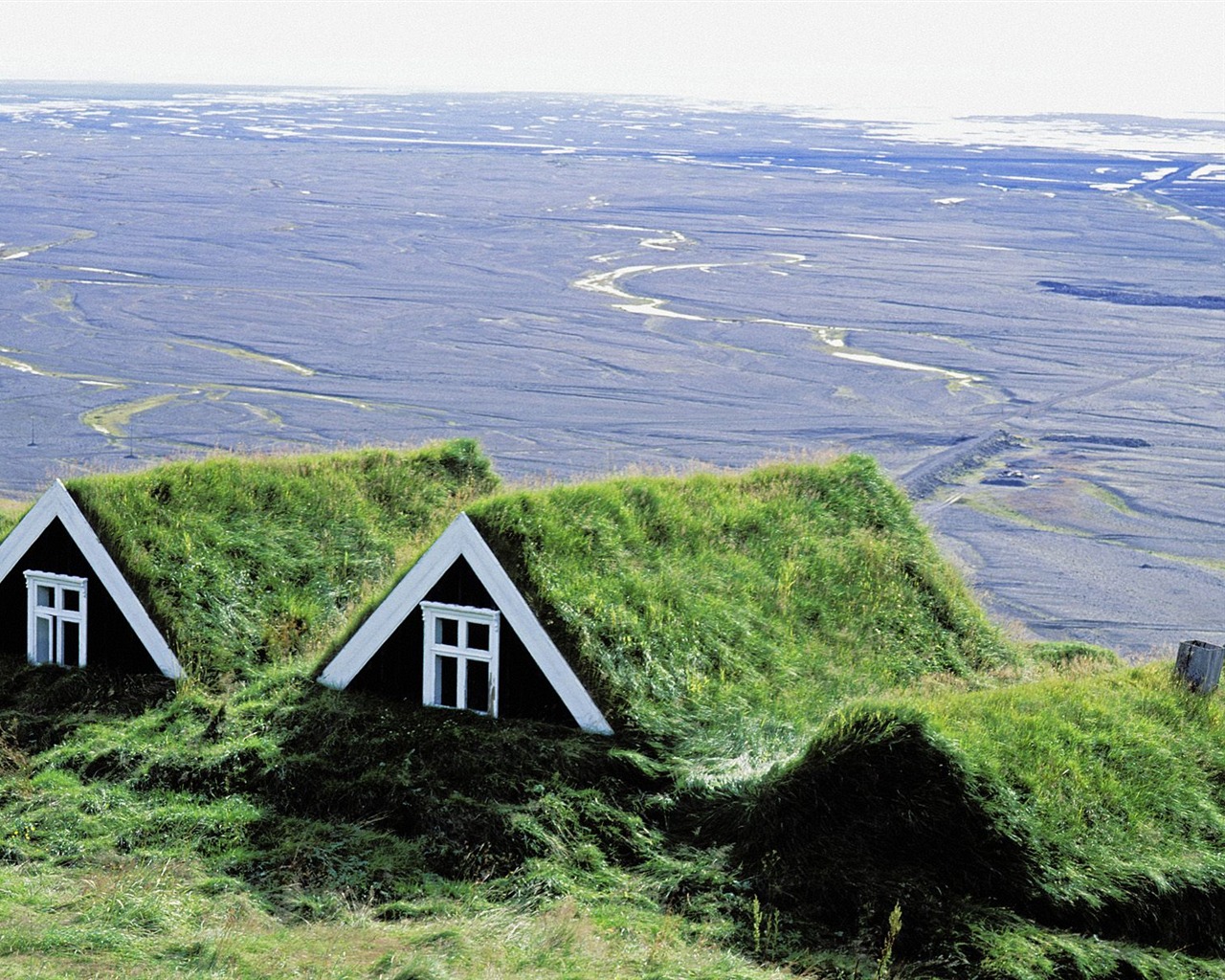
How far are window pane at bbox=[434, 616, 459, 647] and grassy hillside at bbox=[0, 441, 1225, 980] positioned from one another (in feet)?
2.86

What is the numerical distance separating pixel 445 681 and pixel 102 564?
495cm

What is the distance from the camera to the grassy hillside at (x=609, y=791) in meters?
11.9

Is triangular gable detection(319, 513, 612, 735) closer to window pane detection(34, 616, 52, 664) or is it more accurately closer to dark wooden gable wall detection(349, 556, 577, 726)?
dark wooden gable wall detection(349, 556, 577, 726)

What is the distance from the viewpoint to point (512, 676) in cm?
1549

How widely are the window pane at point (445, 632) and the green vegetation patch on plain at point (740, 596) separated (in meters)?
0.94

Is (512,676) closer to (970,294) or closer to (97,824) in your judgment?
(97,824)

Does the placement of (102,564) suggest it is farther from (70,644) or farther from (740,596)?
(740,596)

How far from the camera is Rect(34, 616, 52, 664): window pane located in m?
18.0

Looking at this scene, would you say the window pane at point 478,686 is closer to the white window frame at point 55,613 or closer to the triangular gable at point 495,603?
the triangular gable at point 495,603

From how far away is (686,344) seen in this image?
69.4m

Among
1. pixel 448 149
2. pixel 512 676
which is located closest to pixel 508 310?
pixel 512 676

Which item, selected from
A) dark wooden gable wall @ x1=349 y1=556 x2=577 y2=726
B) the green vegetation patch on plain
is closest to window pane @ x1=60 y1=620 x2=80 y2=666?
dark wooden gable wall @ x1=349 y1=556 x2=577 y2=726

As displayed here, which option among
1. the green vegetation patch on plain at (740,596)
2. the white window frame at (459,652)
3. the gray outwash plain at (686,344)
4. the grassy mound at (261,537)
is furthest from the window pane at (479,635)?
the gray outwash plain at (686,344)

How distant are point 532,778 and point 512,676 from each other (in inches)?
58.4
